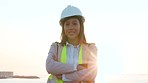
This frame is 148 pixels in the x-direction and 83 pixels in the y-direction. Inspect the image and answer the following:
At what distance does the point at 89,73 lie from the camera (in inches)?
217

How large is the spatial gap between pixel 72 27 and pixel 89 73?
637mm

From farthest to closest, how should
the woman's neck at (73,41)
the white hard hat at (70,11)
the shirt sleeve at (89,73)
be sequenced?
1. the woman's neck at (73,41)
2. the white hard hat at (70,11)
3. the shirt sleeve at (89,73)

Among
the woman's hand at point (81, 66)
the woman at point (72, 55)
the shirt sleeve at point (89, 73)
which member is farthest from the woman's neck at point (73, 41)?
the woman's hand at point (81, 66)

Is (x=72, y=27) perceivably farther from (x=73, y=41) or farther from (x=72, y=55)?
(x=72, y=55)

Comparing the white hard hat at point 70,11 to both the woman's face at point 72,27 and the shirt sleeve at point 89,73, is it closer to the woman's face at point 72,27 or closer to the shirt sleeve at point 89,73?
the woman's face at point 72,27

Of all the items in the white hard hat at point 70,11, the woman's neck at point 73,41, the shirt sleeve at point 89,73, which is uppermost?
the white hard hat at point 70,11

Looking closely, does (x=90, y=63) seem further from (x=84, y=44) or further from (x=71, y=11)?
(x=71, y=11)

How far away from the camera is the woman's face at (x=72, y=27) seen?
560 cm

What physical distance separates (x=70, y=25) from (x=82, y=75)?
0.68 metres

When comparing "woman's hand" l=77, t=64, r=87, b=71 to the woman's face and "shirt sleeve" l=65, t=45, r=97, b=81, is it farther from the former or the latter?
the woman's face

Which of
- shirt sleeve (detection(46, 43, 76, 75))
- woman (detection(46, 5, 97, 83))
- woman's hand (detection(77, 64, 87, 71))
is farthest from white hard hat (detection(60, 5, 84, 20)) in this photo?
woman's hand (detection(77, 64, 87, 71))

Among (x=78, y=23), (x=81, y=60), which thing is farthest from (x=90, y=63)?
(x=78, y=23)

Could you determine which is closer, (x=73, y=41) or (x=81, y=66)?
(x=81, y=66)

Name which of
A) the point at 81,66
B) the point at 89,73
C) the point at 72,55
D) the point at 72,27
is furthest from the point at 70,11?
the point at 89,73
